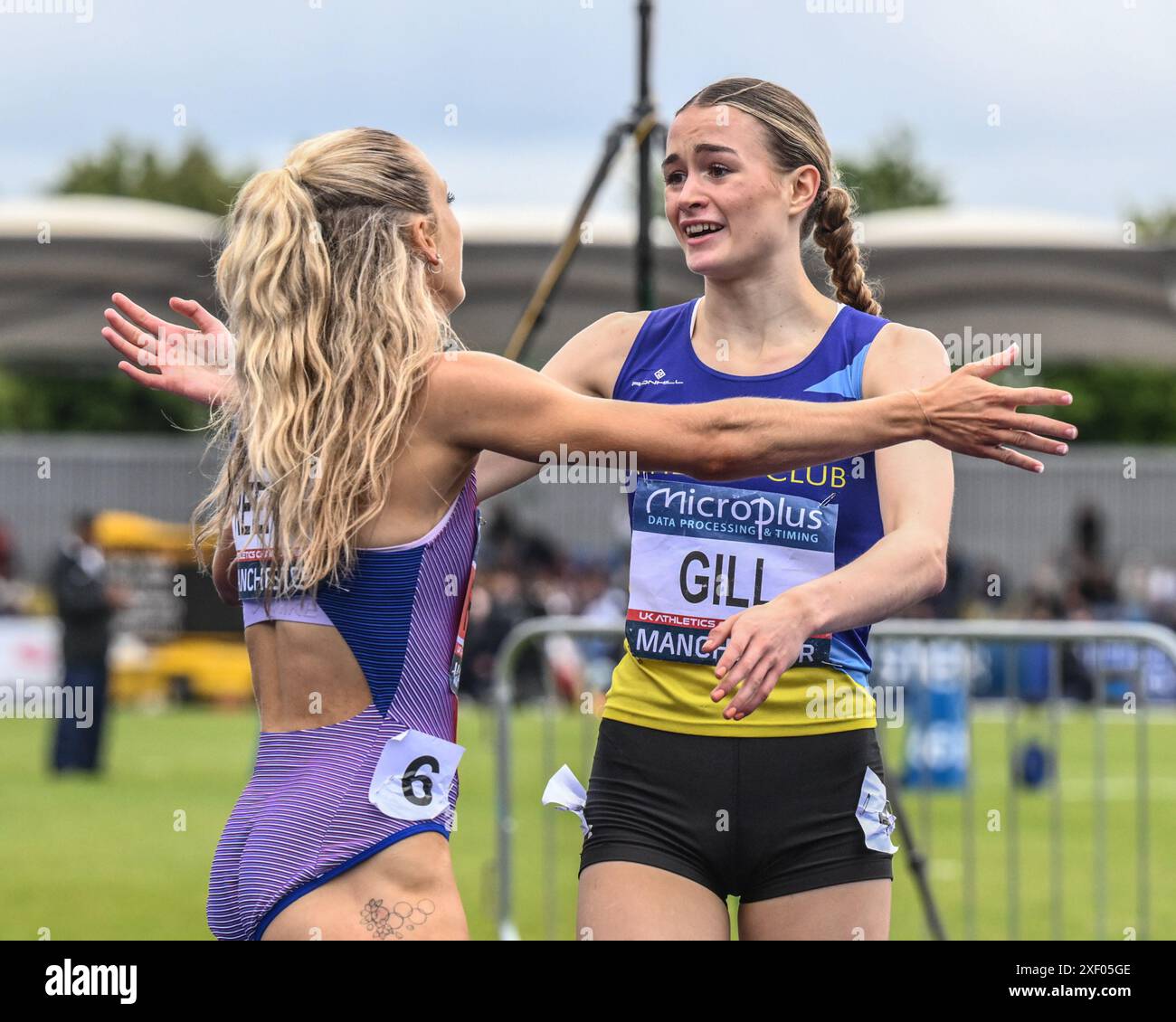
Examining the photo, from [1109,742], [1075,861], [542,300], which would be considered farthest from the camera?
[1109,742]

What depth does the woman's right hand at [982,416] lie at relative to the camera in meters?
2.84

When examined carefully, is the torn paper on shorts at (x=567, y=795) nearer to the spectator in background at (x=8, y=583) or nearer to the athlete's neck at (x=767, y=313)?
the athlete's neck at (x=767, y=313)

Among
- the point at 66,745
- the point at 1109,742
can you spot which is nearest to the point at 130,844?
the point at 66,745

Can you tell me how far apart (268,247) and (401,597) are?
0.62 meters

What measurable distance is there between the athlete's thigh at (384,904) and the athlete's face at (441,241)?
96cm

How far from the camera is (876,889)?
3.21m

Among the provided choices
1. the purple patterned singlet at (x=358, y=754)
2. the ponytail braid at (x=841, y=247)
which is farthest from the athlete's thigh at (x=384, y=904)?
the ponytail braid at (x=841, y=247)

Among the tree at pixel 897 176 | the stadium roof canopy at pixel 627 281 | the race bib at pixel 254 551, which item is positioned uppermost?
the tree at pixel 897 176

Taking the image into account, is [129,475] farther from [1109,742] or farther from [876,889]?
[876,889]

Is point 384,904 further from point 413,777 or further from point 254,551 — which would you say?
point 254,551

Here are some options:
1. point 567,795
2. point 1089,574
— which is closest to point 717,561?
point 567,795

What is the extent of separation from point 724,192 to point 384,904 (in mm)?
1518
